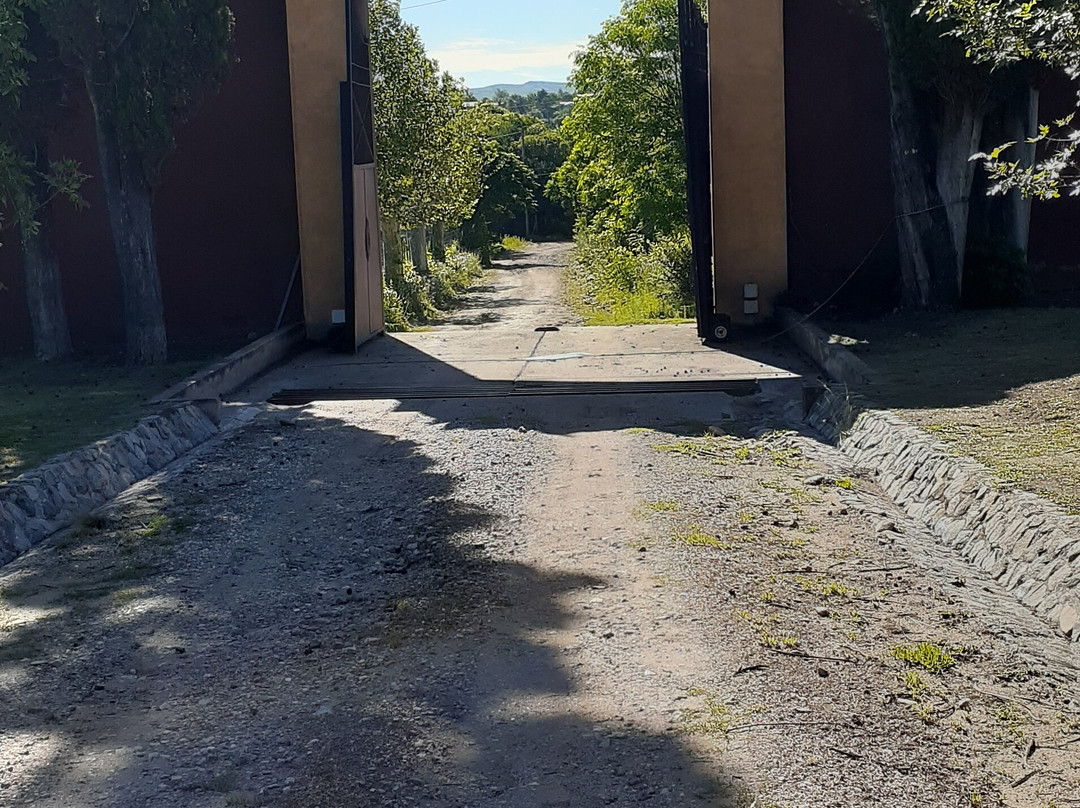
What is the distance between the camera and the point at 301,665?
534cm

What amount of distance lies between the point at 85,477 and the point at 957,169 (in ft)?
32.2

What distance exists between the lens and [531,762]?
4277 mm

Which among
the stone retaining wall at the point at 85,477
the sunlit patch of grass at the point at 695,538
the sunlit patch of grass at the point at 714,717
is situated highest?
the stone retaining wall at the point at 85,477

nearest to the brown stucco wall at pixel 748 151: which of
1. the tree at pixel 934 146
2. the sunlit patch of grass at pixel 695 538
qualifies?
the tree at pixel 934 146

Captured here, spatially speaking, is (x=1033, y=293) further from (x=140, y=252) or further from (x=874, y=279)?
(x=140, y=252)

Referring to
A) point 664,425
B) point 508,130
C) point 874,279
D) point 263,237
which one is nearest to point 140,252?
point 263,237

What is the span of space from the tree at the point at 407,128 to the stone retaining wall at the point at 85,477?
15200mm

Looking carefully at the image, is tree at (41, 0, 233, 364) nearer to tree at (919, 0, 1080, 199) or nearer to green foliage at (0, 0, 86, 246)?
green foliage at (0, 0, 86, 246)

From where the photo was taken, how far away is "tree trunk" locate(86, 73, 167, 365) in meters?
13.3

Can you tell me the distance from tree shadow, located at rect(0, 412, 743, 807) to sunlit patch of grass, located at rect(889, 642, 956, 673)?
4.11 feet

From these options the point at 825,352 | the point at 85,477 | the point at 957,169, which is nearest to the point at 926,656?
the point at 85,477

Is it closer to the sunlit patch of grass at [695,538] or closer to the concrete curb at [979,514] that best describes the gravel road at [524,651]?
the sunlit patch of grass at [695,538]

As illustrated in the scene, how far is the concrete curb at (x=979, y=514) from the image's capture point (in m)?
5.66

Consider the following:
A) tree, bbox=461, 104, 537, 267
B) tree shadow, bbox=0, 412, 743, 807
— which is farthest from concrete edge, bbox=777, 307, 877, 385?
tree, bbox=461, 104, 537, 267
